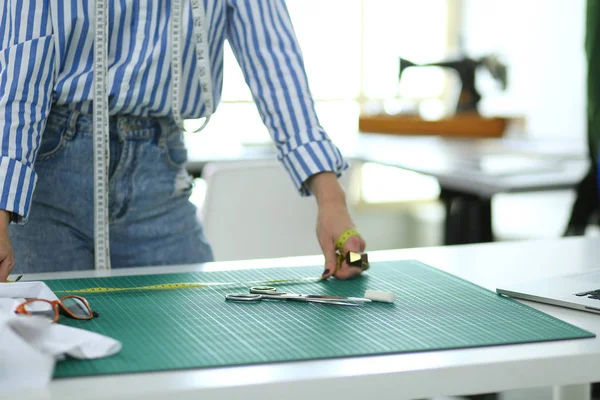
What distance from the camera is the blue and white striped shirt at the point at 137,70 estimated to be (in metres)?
1.30

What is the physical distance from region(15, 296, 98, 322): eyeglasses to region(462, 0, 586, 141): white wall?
13.1 ft

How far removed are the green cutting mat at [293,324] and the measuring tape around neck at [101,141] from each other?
16cm

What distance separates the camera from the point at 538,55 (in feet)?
18.0

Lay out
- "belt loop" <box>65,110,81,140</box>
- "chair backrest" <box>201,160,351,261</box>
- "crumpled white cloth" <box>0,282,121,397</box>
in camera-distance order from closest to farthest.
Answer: "crumpled white cloth" <box>0,282,121,397</box> < "belt loop" <box>65,110,81,140</box> < "chair backrest" <box>201,160,351,261</box>

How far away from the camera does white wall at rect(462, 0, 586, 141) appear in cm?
505

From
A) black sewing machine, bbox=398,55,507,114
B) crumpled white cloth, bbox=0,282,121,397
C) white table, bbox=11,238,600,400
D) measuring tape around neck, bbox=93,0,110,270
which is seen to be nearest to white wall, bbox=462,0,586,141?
black sewing machine, bbox=398,55,507,114

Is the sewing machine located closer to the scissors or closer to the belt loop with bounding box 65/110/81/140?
the belt loop with bounding box 65/110/81/140

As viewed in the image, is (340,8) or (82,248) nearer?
(82,248)

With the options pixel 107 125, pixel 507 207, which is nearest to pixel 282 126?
pixel 107 125

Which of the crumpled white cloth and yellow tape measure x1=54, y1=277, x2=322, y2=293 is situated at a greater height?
the crumpled white cloth

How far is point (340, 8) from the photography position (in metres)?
6.07

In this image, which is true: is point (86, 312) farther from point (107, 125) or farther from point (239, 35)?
point (239, 35)

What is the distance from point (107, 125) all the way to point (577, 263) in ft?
2.62

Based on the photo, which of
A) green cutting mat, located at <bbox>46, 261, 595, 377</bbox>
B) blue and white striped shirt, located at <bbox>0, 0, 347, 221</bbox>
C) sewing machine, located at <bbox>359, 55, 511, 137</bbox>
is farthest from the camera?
sewing machine, located at <bbox>359, 55, 511, 137</bbox>
